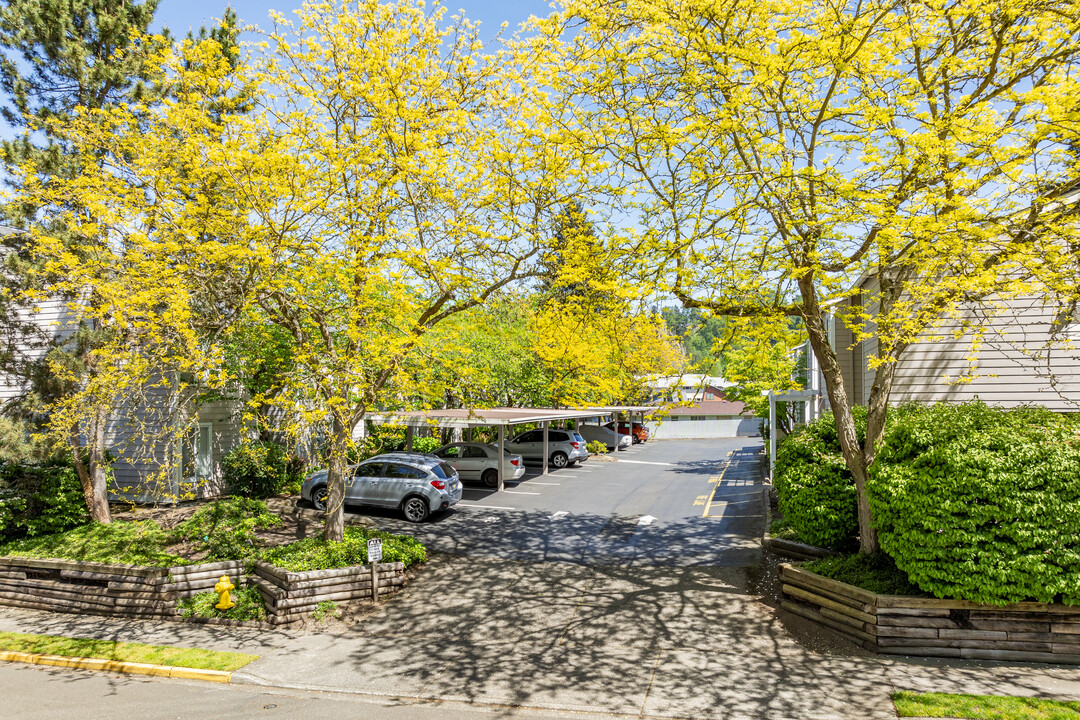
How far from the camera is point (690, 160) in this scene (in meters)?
9.79

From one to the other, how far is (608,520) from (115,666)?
10.1 m

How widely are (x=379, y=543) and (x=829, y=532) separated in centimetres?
740

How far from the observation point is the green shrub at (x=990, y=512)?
664cm

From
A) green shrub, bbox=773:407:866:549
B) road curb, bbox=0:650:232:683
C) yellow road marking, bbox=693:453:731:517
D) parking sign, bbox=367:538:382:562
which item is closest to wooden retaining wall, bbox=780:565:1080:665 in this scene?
green shrub, bbox=773:407:866:549

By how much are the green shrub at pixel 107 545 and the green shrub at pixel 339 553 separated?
192cm

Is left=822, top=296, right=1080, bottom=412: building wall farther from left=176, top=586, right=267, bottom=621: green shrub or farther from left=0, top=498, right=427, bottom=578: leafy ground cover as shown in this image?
left=176, top=586, right=267, bottom=621: green shrub

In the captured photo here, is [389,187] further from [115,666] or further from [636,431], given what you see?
[636,431]

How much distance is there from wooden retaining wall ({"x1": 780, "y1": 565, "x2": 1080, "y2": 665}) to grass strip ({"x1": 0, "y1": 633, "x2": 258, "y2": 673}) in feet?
26.8

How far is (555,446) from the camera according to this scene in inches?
985

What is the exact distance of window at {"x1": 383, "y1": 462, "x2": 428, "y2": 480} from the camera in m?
14.8

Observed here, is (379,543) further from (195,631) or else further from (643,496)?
(643,496)

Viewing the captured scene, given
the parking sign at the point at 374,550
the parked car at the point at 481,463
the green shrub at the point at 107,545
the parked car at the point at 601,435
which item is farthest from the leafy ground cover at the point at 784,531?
the parked car at the point at 601,435

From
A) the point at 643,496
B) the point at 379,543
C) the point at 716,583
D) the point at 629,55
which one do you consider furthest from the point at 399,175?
the point at 643,496

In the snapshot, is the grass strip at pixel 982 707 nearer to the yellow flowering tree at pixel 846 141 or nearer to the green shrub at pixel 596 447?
the yellow flowering tree at pixel 846 141
